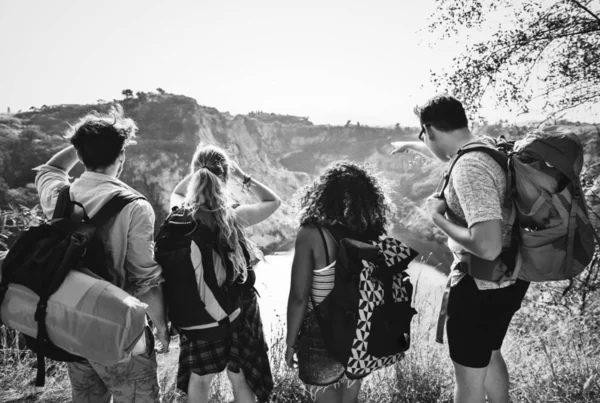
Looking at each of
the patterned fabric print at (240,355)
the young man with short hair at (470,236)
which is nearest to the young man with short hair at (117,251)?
the patterned fabric print at (240,355)

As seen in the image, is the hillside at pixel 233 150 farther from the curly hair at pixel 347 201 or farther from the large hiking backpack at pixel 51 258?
the large hiking backpack at pixel 51 258

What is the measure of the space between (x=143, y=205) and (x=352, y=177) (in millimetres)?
998

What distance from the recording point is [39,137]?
49.6 m

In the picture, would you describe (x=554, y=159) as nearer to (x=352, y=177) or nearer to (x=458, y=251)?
(x=458, y=251)

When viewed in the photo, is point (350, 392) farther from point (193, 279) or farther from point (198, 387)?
point (193, 279)

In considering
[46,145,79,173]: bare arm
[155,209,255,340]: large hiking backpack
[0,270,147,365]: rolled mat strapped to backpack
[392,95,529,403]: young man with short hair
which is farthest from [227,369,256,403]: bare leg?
[46,145,79,173]: bare arm

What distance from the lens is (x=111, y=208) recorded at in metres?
1.59

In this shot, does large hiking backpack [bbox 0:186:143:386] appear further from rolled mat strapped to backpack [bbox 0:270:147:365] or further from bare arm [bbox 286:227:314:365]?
bare arm [bbox 286:227:314:365]

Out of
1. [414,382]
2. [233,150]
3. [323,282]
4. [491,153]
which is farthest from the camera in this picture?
[233,150]

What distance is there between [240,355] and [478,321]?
1211 mm

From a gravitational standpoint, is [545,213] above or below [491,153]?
below

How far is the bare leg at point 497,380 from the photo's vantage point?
190cm

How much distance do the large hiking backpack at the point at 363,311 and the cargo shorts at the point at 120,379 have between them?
80cm

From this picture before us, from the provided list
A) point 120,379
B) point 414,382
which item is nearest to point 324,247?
point 120,379
